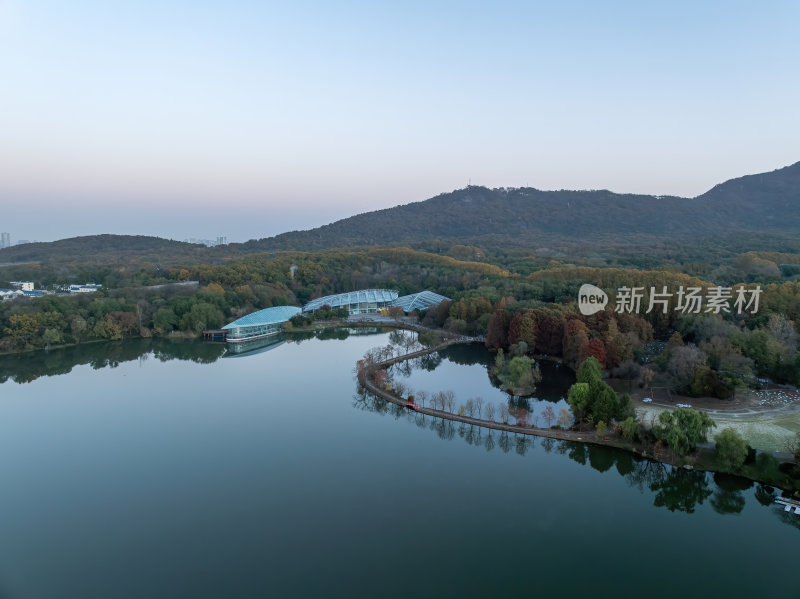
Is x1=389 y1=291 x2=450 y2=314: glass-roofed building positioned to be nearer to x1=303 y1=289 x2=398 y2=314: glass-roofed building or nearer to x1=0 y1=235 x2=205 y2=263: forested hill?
x1=303 y1=289 x2=398 y2=314: glass-roofed building

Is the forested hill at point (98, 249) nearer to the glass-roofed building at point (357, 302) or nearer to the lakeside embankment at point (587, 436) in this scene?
the glass-roofed building at point (357, 302)

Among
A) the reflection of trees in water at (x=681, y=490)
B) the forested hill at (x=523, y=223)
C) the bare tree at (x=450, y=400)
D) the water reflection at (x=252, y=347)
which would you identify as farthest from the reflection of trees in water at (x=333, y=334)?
the forested hill at (x=523, y=223)

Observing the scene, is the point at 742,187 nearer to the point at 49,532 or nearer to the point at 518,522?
the point at 518,522

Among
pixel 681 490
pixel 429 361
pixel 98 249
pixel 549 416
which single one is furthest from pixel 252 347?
pixel 98 249

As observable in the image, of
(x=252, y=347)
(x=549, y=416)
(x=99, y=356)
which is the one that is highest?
(x=99, y=356)

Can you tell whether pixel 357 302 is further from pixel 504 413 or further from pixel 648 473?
pixel 648 473
